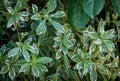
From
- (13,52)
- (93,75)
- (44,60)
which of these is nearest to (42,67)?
(44,60)

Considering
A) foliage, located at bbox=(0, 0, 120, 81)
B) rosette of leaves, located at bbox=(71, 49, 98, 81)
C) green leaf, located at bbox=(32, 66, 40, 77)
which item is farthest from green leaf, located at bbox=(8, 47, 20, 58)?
rosette of leaves, located at bbox=(71, 49, 98, 81)

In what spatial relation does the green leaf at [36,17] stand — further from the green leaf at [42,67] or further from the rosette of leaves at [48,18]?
the green leaf at [42,67]

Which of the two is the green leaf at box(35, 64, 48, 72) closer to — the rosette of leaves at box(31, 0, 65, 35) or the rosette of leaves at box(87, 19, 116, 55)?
the rosette of leaves at box(31, 0, 65, 35)

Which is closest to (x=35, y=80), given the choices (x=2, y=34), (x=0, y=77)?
(x=0, y=77)

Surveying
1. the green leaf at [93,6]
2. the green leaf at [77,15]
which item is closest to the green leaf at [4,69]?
the green leaf at [77,15]

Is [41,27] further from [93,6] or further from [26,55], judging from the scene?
[93,6]

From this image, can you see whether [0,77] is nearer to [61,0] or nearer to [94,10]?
[61,0]

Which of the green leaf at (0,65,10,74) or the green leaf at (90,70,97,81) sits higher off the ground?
the green leaf at (0,65,10,74)
